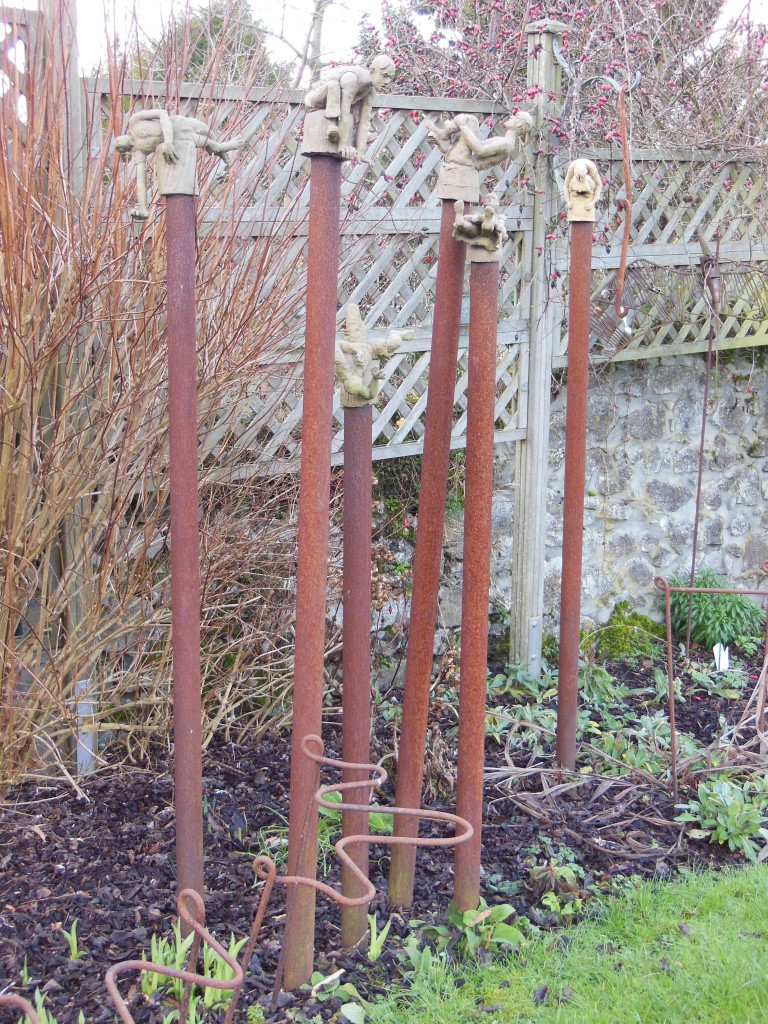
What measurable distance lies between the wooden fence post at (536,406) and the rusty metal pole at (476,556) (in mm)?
1925

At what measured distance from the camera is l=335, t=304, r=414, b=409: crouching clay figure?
6.25 feet

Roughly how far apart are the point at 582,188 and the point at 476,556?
1417 mm

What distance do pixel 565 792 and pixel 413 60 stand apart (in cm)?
379

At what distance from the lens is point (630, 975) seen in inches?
79.9

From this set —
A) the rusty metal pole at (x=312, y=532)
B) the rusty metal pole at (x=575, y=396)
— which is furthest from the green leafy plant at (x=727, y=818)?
the rusty metal pole at (x=312, y=532)

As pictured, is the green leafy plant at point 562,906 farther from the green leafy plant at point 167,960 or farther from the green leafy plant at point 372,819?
the green leafy plant at point 167,960

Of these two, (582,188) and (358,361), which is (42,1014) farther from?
(582,188)

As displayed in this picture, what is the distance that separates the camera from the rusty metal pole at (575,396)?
2902 mm

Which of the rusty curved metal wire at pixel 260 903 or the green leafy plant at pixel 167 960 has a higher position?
the rusty curved metal wire at pixel 260 903

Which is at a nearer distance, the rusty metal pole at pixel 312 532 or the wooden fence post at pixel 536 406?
the rusty metal pole at pixel 312 532

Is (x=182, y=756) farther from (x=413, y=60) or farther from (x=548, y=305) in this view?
(x=413, y=60)

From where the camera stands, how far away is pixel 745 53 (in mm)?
5039

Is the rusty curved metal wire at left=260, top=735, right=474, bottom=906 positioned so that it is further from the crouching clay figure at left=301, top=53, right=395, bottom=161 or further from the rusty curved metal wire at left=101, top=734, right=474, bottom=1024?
the crouching clay figure at left=301, top=53, right=395, bottom=161

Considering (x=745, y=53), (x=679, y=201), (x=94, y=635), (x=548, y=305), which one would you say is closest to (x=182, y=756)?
(x=94, y=635)
